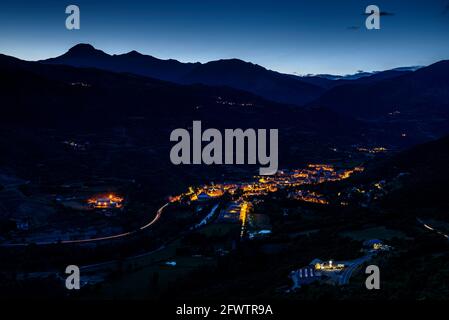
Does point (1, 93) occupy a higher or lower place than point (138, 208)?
higher

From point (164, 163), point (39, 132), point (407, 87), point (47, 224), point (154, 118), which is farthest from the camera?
point (407, 87)

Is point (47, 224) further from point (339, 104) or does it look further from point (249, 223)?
point (339, 104)

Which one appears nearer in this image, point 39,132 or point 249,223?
point 249,223

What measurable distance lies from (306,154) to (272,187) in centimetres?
3041

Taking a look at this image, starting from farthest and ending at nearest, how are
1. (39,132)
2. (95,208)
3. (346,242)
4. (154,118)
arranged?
(154,118) → (39,132) → (95,208) → (346,242)

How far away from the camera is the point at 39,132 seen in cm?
7262

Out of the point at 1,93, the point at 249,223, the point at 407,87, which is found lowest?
the point at 249,223

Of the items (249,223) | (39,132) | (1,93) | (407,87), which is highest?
(407,87)

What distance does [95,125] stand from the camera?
3317 inches

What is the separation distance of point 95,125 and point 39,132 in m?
12.9

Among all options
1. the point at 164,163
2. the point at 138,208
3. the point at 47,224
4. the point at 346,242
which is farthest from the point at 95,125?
the point at 346,242

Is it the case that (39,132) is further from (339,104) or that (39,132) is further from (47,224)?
(339,104)

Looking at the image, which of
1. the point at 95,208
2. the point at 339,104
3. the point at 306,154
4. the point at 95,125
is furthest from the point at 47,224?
the point at 339,104

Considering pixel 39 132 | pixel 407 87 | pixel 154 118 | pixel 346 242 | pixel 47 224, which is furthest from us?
pixel 407 87
